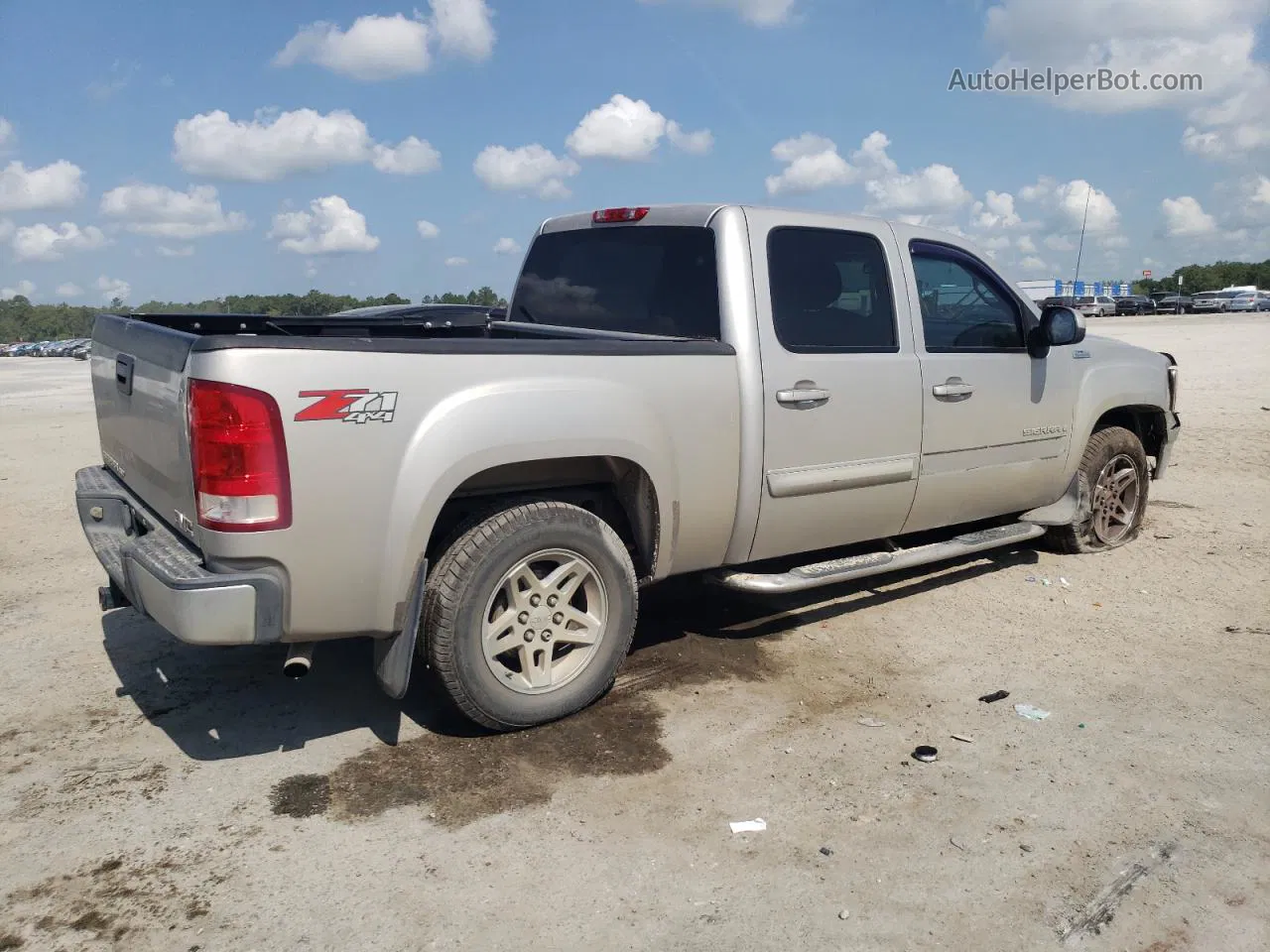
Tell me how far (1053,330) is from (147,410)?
14.4 feet

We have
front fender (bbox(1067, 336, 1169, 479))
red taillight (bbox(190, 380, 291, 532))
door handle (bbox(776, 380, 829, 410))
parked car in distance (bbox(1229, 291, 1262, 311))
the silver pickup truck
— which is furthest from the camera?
parked car in distance (bbox(1229, 291, 1262, 311))

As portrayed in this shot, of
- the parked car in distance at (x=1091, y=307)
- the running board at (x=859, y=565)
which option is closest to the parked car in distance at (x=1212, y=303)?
the parked car in distance at (x=1091, y=307)

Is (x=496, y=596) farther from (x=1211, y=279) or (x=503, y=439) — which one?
(x=1211, y=279)

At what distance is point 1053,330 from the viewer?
5.41 m

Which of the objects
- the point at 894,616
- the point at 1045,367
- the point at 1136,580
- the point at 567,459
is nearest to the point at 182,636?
the point at 567,459

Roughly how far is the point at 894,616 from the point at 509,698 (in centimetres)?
242

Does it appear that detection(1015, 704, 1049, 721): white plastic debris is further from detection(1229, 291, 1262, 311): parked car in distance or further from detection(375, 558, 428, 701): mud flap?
detection(1229, 291, 1262, 311): parked car in distance

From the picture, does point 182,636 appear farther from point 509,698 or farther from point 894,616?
point 894,616

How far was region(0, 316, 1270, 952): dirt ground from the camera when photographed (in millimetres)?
2764

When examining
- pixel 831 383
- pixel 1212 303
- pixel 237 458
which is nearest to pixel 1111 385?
pixel 831 383

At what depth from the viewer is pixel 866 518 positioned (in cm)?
483

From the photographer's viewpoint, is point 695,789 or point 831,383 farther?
point 831,383

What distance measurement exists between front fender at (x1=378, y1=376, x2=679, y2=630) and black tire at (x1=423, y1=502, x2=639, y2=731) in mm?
188

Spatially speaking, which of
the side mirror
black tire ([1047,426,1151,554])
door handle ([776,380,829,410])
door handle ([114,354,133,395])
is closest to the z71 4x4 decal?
door handle ([114,354,133,395])
